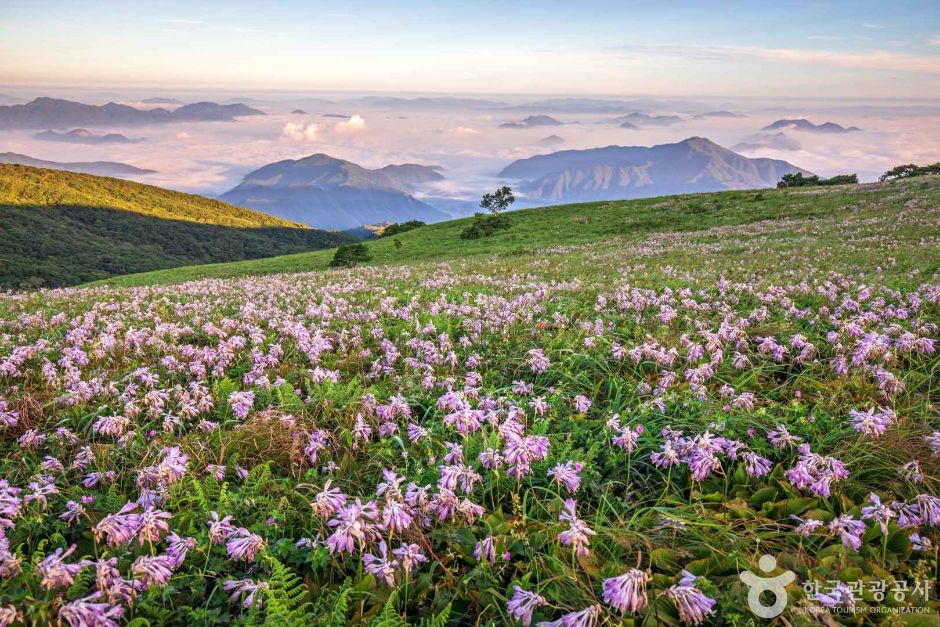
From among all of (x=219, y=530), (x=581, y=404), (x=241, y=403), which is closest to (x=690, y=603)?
(x=581, y=404)

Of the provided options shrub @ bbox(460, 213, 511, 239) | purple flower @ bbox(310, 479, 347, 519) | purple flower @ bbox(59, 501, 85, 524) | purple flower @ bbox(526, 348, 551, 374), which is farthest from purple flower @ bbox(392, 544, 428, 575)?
shrub @ bbox(460, 213, 511, 239)

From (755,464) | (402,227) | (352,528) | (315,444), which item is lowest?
(402,227)

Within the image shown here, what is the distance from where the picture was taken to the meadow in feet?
9.09

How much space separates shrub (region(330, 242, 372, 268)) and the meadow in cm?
3787

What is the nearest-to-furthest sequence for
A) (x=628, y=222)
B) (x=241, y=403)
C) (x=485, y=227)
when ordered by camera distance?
(x=241, y=403)
(x=628, y=222)
(x=485, y=227)

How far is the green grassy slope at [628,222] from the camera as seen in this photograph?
118 ft

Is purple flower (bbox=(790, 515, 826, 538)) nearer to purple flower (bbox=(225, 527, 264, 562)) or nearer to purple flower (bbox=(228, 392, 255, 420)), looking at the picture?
purple flower (bbox=(225, 527, 264, 562))

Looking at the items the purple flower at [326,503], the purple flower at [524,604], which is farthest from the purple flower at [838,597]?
the purple flower at [326,503]

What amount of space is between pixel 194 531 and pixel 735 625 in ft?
11.3

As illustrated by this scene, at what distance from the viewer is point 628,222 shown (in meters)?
48.6

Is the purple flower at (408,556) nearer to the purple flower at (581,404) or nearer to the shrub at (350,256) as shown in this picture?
the purple flower at (581,404)

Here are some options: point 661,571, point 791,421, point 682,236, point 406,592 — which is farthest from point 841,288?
point 682,236

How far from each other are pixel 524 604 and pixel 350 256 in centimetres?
4699

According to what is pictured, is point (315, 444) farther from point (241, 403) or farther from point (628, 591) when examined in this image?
point (628, 591)
